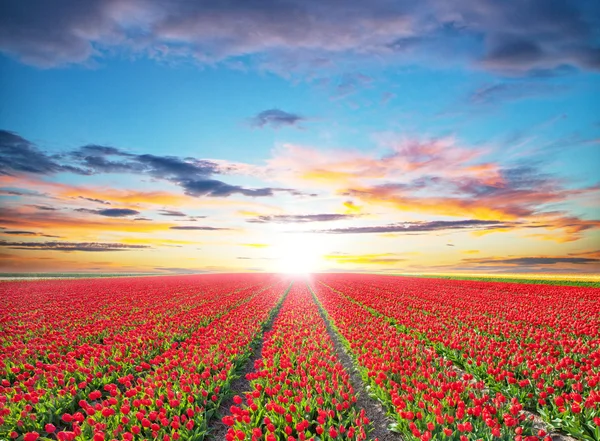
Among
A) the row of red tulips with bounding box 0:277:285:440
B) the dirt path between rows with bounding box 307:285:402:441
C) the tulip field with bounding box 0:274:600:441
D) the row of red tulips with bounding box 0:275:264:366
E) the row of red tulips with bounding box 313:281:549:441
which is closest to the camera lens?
the row of red tulips with bounding box 313:281:549:441

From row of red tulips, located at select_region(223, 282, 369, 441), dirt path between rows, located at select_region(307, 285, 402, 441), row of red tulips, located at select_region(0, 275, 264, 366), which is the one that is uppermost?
row of red tulips, located at select_region(223, 282, 369, 441)

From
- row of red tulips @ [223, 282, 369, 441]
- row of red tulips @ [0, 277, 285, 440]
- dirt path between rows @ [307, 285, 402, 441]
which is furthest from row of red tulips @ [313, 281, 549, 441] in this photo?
row of red tulips @ [0, 277, 285, 440]

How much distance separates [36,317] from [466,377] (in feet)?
72.5

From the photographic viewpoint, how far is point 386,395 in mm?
8344

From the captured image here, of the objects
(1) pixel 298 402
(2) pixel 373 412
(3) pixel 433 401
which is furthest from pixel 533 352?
(1) pixel 298 402

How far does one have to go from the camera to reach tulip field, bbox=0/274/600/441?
6570 millimetres

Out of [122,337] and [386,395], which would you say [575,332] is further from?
[122,337]

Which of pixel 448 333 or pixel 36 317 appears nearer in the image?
pixel 448 333

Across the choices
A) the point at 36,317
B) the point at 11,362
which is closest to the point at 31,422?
the point at 11,362

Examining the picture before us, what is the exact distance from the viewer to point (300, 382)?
321 inches

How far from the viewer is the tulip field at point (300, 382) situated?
657cm

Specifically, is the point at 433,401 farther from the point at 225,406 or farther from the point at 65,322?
the point at 65,322

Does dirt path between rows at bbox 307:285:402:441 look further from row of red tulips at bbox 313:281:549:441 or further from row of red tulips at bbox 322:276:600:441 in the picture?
row of red tulips at bbox 322:276:600:441

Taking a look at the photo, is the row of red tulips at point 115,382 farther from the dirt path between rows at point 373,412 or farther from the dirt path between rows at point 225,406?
the dirt path between rows at point 373,412
